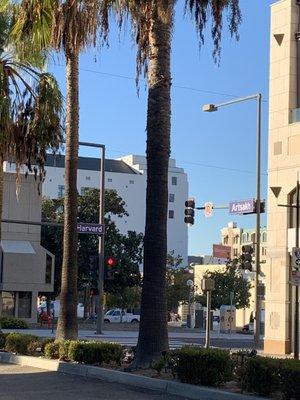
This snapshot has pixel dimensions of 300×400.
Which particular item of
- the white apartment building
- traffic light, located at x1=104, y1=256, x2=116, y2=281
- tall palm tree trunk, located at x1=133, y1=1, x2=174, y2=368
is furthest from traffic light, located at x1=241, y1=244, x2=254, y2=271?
the white apartment building

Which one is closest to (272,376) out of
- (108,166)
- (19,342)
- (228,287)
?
(19,342)

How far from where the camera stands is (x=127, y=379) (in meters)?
13.9

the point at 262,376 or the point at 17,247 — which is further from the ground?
the point at 17,247

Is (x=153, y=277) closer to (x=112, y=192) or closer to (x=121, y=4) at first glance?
(x=121, y=4)

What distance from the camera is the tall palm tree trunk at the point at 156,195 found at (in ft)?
48.5

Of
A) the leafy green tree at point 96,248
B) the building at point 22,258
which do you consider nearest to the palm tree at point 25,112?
the building at point 22,258

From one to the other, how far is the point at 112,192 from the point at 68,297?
4496cm

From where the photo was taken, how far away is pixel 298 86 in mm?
26953

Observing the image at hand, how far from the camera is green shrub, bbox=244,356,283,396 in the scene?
11484 millimetres

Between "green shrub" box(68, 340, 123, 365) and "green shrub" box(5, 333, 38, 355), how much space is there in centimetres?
286

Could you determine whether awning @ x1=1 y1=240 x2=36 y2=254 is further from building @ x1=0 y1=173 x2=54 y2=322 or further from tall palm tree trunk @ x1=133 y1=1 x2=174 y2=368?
tall palm tree trunk @ x1=133 y1=1 x2=174 y2=368

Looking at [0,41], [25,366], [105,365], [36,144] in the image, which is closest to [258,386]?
[105,365]

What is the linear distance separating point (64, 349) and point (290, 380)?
6.94m

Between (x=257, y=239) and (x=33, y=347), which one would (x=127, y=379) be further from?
(x=257, y=239)
